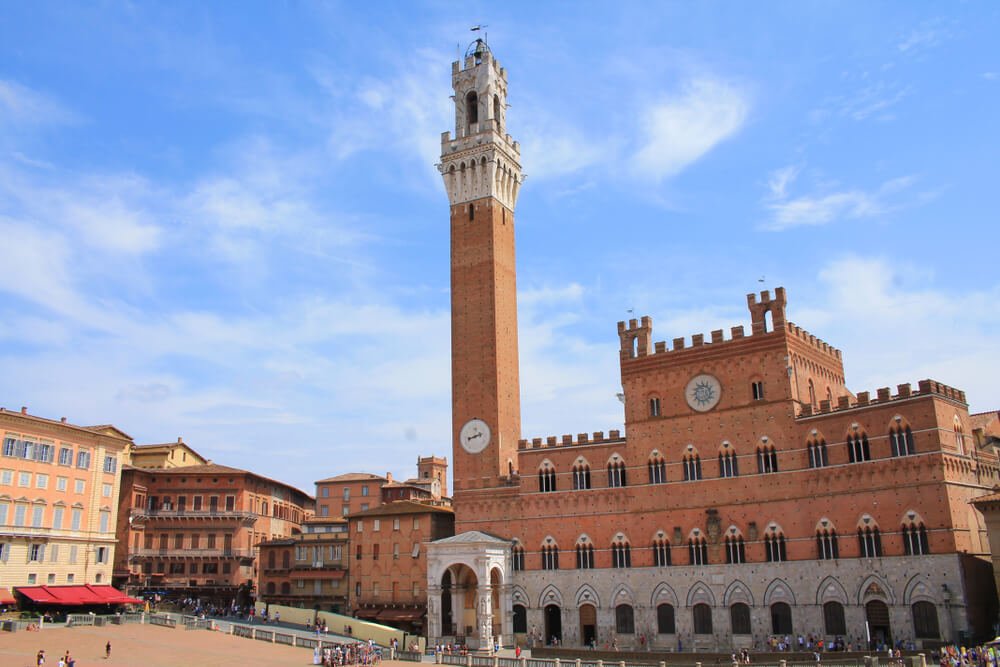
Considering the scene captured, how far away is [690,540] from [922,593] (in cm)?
1295

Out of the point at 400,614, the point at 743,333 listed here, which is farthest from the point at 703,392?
the point at 400,614

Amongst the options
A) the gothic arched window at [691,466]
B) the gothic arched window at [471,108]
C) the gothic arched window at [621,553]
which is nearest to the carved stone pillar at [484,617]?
the gothic arched window at [621,553]

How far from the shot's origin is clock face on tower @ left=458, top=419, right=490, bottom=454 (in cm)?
5931

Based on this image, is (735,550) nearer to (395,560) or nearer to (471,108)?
(395,560)

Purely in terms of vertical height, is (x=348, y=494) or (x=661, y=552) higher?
(x=348, y=494)

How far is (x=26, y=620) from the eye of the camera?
45.4 metres

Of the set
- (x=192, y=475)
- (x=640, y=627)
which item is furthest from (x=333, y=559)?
(x=640, y=627)

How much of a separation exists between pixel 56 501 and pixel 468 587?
87.7ft

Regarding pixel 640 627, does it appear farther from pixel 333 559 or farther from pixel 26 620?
pixel 26 620

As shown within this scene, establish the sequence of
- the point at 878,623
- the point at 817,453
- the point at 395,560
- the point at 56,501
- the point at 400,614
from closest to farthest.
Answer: the point at 878,623 → the point at 817,453 → the point at 56,501 → the point at 400,614 → the point at 395,560

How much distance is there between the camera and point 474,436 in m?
59.8

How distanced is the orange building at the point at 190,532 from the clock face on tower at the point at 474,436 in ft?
72.5

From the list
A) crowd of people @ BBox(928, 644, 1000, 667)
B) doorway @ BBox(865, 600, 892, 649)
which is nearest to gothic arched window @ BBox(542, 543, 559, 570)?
doorway @ BBox(865, 600, 892, 649)

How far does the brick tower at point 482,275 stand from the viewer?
59531 mm
